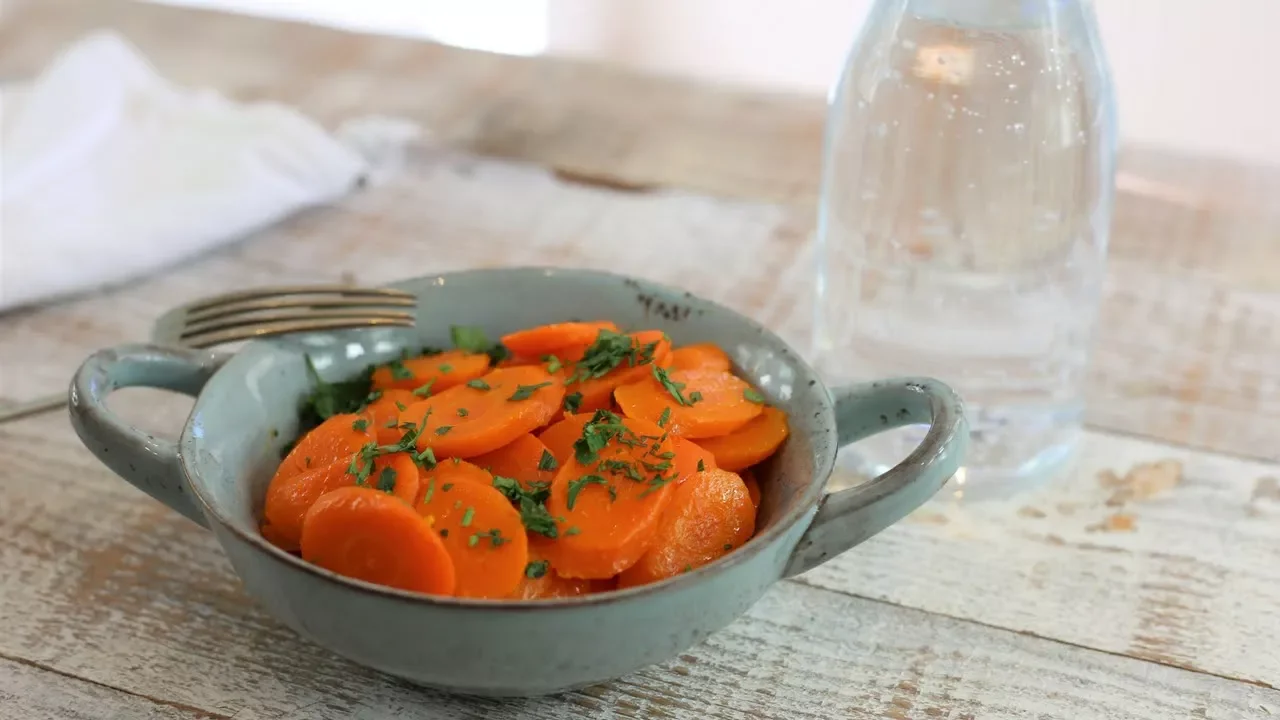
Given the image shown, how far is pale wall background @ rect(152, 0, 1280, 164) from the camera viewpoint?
2898 mm

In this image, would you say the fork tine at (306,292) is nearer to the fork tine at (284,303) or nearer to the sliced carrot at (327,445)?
the fork tine at (284,303)

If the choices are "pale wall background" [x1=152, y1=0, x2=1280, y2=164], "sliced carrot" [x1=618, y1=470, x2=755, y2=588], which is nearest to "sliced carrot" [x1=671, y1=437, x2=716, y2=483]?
"sliced carrot" [x1=618, y1=470, x2=755, y2=588]

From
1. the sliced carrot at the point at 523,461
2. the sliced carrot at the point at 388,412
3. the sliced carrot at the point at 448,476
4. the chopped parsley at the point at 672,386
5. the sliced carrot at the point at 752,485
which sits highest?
the chopped parsley at the point at 672,386

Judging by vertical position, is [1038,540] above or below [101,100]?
below

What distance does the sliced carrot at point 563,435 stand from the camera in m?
0.80

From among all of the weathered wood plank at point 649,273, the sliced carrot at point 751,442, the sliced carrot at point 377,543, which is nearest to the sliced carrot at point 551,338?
the sliced carrot at point 751,442

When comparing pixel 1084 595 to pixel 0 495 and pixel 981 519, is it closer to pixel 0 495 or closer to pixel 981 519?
pixel 981 519

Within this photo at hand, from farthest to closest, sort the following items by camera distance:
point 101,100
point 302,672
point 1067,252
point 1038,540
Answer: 1. point 101,100
2. point 1067,252
3. point 1038,540
4. point 302,672

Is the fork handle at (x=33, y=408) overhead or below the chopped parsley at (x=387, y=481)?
below

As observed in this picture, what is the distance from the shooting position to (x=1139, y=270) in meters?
1.33

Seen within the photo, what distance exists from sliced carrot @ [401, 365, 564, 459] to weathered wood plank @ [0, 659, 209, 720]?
21cm

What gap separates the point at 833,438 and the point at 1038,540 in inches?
10.4

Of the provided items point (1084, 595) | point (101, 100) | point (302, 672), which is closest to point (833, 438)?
point (1084, 595)

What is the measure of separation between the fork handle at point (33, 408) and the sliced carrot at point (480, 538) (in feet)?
1.47
